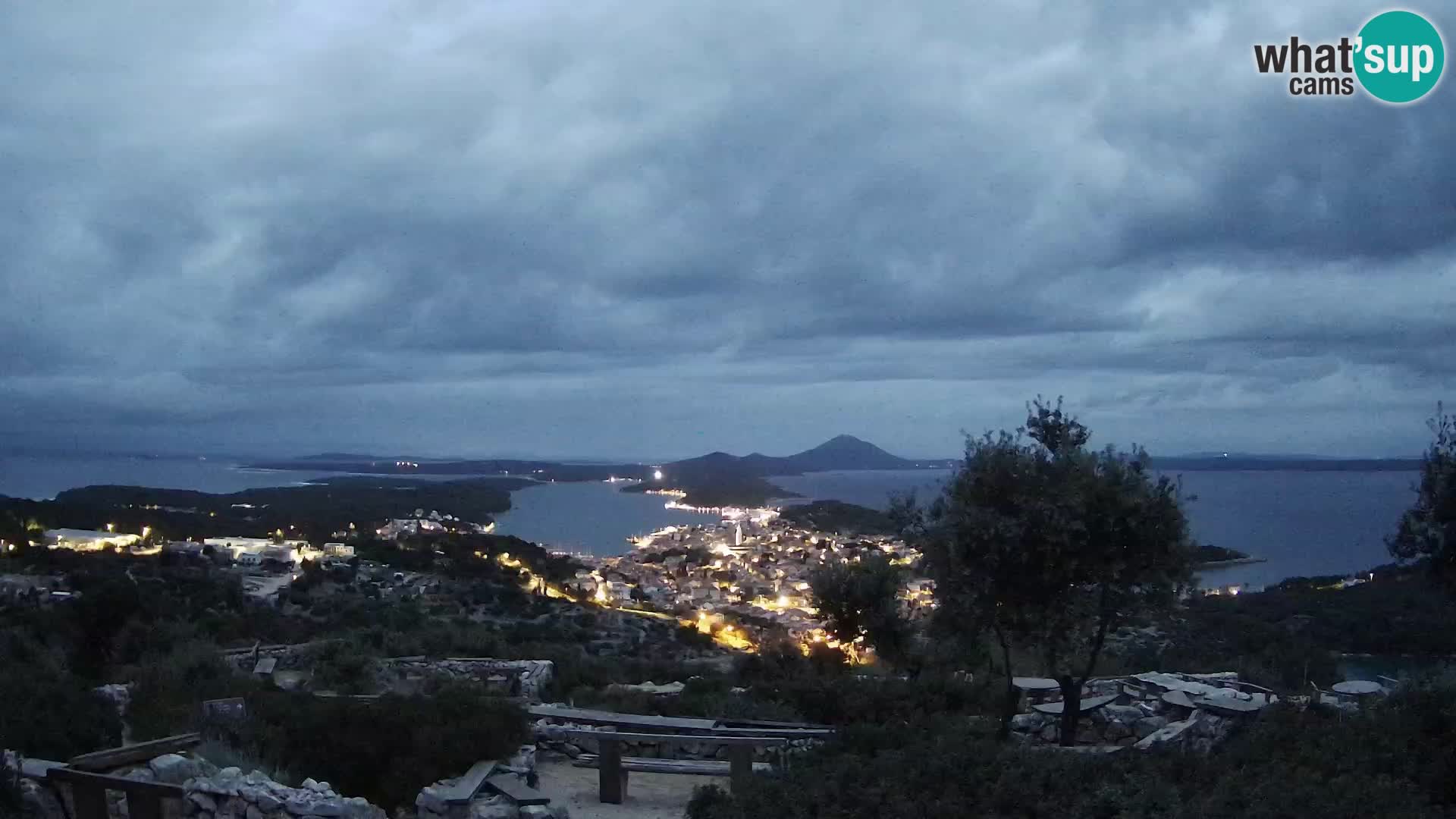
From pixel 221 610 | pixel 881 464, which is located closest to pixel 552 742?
pixel 221 610

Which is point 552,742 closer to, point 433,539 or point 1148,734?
point 1148,734

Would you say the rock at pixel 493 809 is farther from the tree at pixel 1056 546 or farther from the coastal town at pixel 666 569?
the coastal town at pixel 666 569

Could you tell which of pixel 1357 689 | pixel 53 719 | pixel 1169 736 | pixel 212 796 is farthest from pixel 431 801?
pixel 1357 689

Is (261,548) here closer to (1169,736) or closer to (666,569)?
(666,569)

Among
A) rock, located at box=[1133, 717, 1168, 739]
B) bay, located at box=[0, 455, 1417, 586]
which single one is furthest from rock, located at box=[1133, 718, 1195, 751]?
bay, located at box=[0, 455, 1417, 586]

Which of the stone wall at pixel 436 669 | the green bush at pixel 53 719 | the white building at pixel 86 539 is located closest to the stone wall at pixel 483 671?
the stone wall at pixel 436 669

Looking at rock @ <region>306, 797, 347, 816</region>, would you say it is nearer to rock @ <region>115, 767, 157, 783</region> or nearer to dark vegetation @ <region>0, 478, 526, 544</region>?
rock @ <region>115, 767, 157, 783</region>
